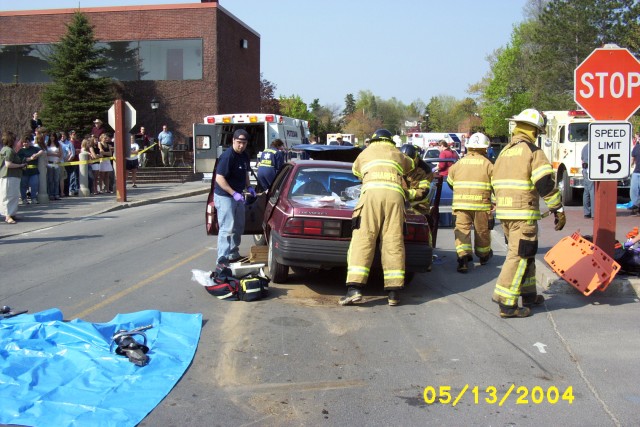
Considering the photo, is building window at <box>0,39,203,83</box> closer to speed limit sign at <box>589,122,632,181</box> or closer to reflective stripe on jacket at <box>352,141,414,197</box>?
reflective stripe on jacket at <box>352,141,414,197</box>

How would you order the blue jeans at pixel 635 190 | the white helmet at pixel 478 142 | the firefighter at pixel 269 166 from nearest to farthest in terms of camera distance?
the white helmet at pixel 478 142, the firefighter at pixel 269 166, the blue jeans at pixel 635 190

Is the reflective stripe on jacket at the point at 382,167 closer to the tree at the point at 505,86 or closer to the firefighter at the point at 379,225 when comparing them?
the firefighter at the point at 379,225

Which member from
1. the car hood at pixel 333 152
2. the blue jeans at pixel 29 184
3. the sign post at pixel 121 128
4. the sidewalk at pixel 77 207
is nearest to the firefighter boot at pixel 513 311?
the car hood at pixel 333 152

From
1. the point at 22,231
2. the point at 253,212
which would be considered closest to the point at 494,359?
the point at 253,212

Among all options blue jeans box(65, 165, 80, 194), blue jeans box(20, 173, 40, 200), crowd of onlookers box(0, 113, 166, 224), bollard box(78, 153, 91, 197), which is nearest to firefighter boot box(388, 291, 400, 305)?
crowd of onlookers box(0, 113, 166, 224)

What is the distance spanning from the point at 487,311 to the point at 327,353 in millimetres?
2181

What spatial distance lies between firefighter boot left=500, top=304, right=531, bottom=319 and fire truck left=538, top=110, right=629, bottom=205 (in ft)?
37.8

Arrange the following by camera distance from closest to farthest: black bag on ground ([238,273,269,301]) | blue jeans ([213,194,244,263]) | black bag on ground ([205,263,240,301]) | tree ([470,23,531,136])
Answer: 1. black bag on ground ([238,273,269,301])
2. black bag on ground ([205,263,240,301])
3. blue jeans ([213,194,244,263])
4. tree ([470,23,531,136])

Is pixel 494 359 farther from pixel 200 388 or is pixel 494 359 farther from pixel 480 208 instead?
pixel 480 208

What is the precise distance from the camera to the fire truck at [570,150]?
1756cm

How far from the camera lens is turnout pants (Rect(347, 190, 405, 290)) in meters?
6.67

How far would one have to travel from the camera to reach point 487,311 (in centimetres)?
682
